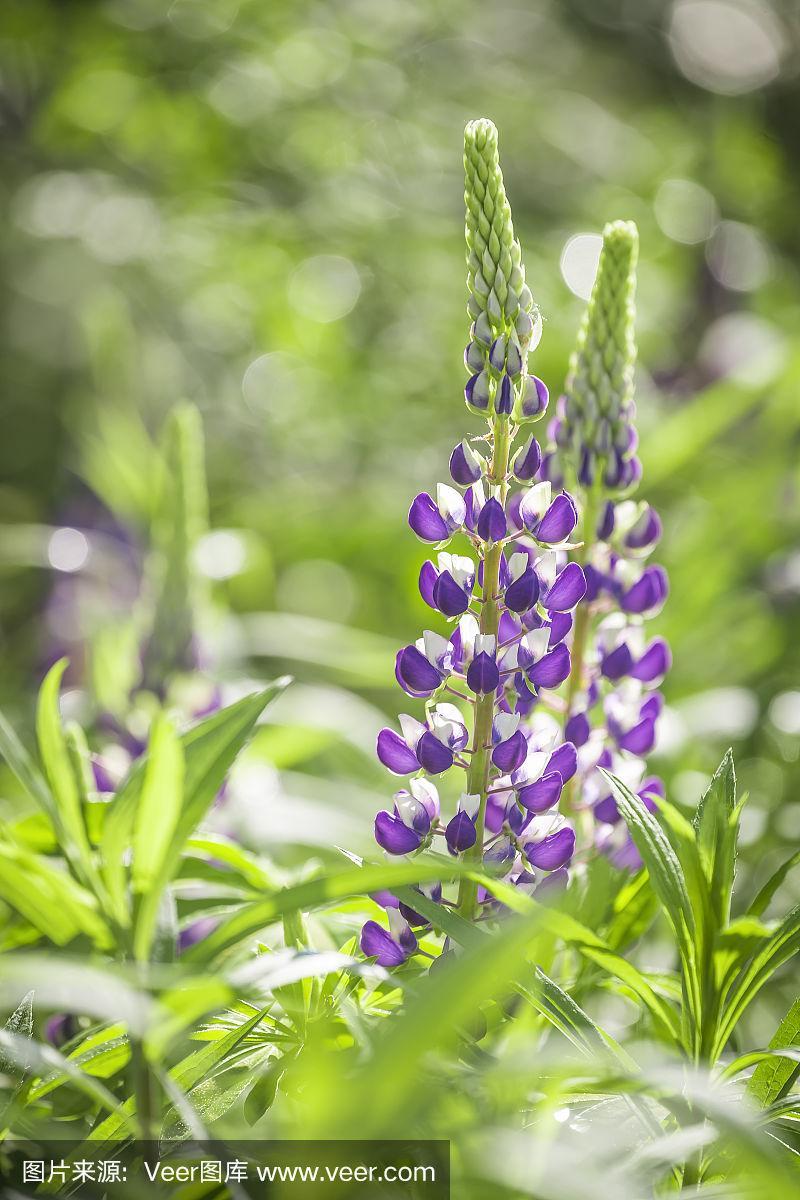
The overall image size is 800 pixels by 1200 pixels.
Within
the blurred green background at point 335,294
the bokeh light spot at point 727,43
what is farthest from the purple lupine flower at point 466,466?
the bokeh light spot at point 727,43

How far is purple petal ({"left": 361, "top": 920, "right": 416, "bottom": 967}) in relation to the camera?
30.5 inches

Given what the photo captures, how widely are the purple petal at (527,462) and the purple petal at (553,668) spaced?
145 millimetres

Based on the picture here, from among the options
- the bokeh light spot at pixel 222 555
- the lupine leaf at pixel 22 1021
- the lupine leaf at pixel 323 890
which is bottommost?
the lupine leaf at pixel 22 1021

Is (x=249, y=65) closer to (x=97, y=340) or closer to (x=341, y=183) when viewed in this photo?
(x=341, y=183)

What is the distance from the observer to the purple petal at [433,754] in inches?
31.2

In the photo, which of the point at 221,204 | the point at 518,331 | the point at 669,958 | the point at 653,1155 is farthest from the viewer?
the point at 221,204

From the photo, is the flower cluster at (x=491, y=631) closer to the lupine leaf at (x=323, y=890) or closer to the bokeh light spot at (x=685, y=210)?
the lupine leaf at (x=323, y=890)

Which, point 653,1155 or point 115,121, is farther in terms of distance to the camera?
point 115,121

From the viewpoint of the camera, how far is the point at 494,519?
79cm

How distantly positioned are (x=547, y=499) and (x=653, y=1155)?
1.57ft

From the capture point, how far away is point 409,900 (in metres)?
0.72

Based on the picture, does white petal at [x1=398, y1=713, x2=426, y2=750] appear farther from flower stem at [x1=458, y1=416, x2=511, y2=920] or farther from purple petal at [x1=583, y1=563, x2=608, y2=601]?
purple petal at [x1=583, y1=563, x2=608, y2=601]

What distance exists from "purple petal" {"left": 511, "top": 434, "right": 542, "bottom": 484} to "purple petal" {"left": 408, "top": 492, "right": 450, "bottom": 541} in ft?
0.25

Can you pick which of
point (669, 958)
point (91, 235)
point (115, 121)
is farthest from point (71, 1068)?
point (91, 235)
